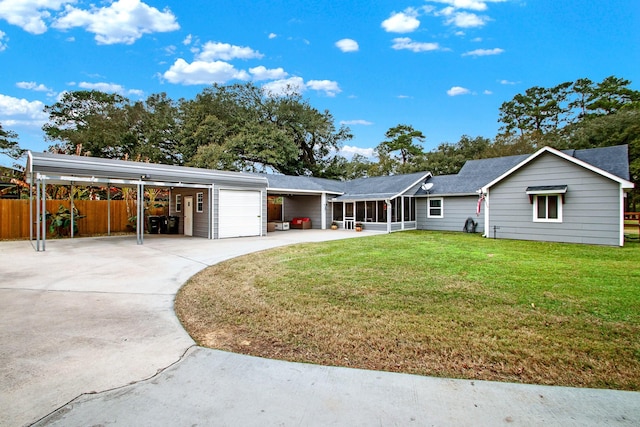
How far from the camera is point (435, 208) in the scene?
1784 cm

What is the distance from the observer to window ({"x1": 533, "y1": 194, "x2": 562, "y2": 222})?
12.1 meters

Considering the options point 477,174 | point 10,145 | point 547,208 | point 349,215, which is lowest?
point 349,215

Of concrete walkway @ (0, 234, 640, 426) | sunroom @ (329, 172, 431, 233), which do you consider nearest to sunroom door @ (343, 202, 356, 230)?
sunroom @ (329, 172, 431, 233)

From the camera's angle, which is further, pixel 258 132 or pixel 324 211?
pixel 258 132

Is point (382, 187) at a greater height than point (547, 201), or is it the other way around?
point (382, 187)

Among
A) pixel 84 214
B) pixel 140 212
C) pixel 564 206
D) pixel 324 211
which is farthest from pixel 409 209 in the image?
pixel 84 214

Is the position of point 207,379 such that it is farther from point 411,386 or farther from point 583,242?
point 583,242

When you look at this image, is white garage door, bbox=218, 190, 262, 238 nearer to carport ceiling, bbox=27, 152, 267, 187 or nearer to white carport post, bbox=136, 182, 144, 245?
carport ceiling, bbox=27, 152, 267, 187

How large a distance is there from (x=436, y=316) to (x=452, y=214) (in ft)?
46.5

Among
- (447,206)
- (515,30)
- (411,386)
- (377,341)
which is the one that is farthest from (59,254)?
(515,30)

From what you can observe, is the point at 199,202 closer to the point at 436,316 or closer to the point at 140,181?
the point at 140,181

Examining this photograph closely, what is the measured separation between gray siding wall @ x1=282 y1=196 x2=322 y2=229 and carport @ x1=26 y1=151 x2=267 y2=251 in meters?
5.33

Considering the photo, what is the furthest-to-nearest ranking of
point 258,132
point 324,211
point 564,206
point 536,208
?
point 258,132, point 324,211, point 536,208, point 564,206

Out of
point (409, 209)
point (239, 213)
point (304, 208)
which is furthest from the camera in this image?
point (304, 208)
